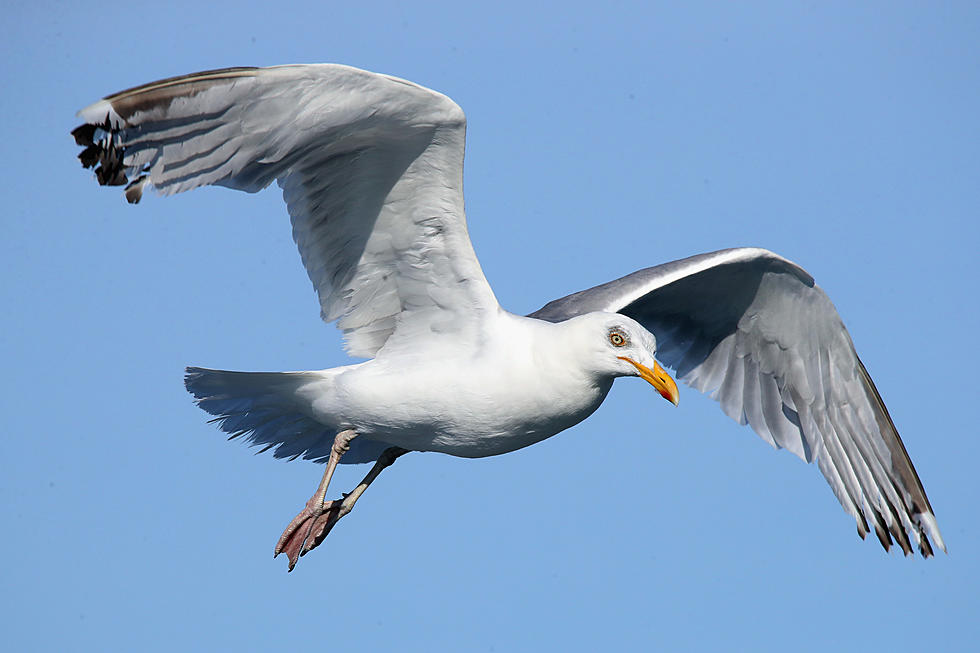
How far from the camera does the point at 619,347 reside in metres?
7.02

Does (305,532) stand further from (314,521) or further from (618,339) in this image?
(618,339)

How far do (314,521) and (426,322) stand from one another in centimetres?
154

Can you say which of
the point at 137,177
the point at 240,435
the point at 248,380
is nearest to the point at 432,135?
the point at 137,177

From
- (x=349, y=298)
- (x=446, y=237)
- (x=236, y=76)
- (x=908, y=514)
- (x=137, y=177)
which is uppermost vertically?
(x=236, y=76)

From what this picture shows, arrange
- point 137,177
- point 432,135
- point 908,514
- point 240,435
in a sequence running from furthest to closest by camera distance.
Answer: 1. point 908,514
2. point 240,435
3. point 432,135
4. point 137,177

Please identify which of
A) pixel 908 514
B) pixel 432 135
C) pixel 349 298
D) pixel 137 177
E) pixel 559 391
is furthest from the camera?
pixel 908 514

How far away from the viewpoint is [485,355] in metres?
7.28

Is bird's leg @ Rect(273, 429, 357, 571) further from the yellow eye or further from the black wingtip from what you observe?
the black wingtip

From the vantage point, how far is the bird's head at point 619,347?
6.97 m

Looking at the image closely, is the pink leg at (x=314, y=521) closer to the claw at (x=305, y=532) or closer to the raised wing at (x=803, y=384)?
the claw at (x=305, y=532)

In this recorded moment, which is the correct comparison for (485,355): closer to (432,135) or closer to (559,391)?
(559,391)

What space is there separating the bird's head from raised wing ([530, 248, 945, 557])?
155 centimetres

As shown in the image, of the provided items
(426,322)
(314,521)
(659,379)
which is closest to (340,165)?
(426,322)

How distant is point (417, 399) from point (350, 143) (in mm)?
1604
